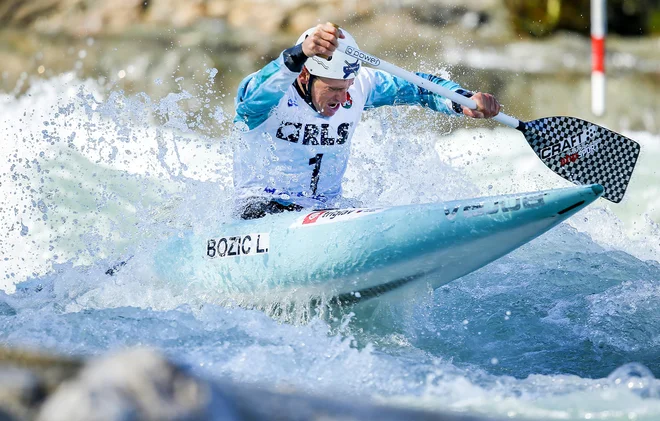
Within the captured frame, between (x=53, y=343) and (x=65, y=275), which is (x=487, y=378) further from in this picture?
(x=65, y=275)

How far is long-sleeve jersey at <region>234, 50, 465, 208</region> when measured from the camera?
4.44 metres

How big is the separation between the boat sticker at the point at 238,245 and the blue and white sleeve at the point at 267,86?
24.3 inches

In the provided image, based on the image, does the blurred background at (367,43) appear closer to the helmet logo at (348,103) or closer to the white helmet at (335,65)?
the helmet logo at (348,103)

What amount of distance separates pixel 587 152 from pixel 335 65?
145 centimetres

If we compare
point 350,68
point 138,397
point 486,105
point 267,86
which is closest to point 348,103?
point 350,68

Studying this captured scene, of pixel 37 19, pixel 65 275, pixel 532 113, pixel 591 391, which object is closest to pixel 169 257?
pixel 65 275

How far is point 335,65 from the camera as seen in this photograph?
14.2 feet

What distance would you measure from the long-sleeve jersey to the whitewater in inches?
10.6

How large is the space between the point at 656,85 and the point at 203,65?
19.0ft

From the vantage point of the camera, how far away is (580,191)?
11.5 feet

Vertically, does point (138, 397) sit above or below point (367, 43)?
below

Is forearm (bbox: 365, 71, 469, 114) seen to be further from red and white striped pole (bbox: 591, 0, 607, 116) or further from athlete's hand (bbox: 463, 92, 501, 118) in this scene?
red and white striped pole (bbox: 591, 0, 607, 116)

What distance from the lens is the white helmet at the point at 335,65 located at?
14.1ft

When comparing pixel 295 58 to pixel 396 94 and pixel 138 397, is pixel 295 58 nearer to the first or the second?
pixel 396 94
